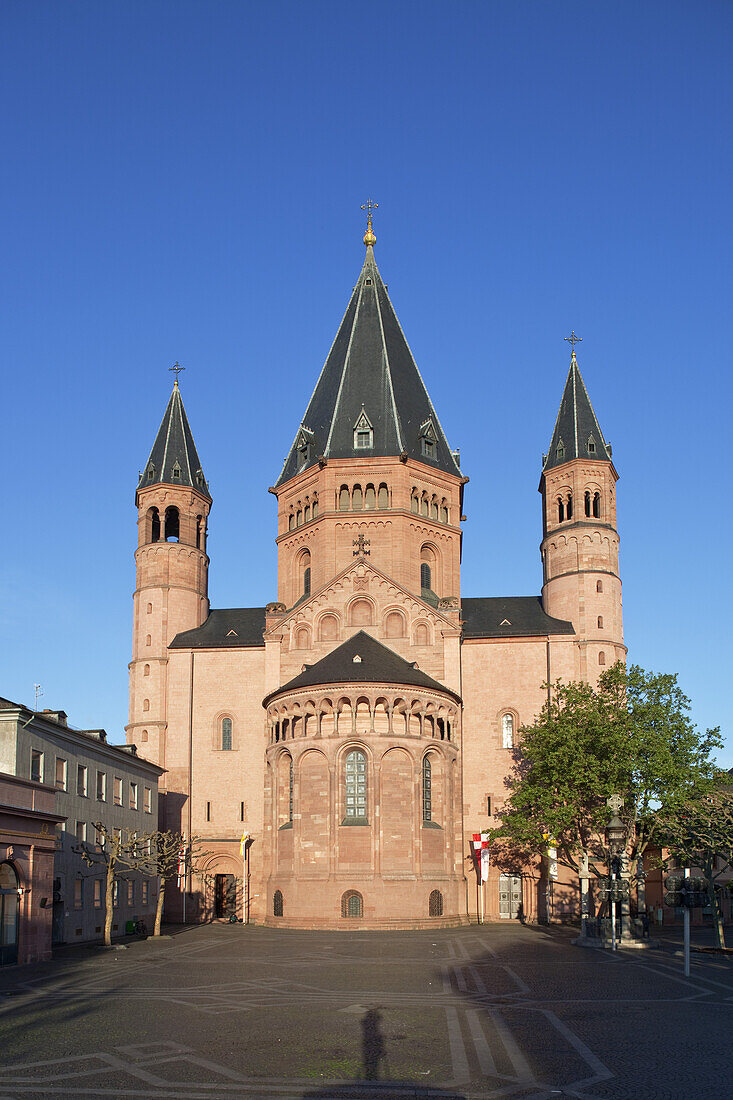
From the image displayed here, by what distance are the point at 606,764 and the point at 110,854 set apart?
22.7m

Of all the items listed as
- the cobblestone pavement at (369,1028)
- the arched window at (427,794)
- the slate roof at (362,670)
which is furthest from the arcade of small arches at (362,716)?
the cobblestone pavement at (369,1028)

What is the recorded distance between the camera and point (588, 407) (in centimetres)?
7019

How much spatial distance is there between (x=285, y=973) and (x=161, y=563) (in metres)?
42.5

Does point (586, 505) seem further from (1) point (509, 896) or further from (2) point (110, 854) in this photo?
(2) point (110, 854)

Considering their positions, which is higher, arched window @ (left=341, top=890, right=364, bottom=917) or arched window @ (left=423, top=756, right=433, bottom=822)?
arched window @ (left=423, top=756, right=433, bottom=822)

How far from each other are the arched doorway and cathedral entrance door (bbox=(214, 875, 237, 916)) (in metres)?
30.5

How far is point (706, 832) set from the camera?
41594 millimetres

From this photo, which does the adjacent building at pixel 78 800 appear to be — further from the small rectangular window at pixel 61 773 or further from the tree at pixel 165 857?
the tree at pixel 165 857

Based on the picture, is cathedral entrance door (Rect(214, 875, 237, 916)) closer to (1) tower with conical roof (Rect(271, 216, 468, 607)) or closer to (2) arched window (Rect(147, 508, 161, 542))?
(1) tower with conical roof (Rect(271, 216, 468, 607))

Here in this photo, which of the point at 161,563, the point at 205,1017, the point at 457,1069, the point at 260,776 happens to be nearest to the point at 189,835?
the point at 260,776

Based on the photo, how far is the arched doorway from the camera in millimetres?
33344

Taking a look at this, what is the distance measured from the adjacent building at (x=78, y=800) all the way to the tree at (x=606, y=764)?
1942 cm

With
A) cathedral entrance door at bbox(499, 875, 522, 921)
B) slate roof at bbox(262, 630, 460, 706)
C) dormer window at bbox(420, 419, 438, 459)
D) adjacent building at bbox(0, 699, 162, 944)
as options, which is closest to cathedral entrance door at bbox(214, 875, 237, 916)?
adjacent building at bbox(0, 699, 162, 944)

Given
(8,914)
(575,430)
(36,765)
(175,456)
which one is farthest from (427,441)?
(8,914)
